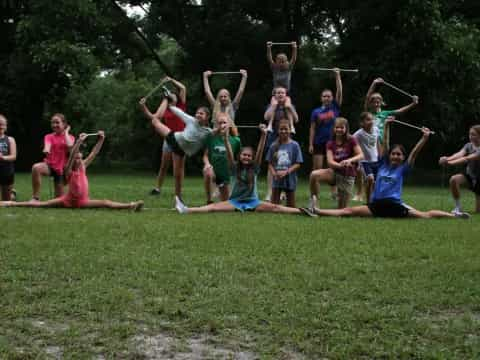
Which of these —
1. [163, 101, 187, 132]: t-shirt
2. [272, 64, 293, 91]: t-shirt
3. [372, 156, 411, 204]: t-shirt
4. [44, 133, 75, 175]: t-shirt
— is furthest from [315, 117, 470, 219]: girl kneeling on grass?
[44, 133, 75, 175]: t-shirt

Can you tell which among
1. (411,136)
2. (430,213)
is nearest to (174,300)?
(430,213)

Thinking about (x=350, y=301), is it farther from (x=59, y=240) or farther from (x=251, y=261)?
(x=59, y=240)

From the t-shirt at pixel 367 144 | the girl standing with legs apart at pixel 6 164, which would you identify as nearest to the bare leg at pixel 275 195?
the t-shirt at pixel 367 144

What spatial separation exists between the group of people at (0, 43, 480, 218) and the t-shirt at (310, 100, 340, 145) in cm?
2

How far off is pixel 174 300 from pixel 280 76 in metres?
6.77

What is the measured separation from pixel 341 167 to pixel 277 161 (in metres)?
0.90

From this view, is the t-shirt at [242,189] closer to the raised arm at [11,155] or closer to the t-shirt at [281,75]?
the t-shirt at [281,75]

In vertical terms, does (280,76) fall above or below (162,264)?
above

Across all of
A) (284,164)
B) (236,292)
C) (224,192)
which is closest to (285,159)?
(284,164)

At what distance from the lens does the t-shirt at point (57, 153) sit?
30.7 feet

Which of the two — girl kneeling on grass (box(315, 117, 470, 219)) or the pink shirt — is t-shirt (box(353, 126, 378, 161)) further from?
the pink shirt

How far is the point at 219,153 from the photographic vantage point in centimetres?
881

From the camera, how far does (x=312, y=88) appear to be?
924 inches

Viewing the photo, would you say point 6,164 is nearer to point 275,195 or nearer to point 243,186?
point 243,186
